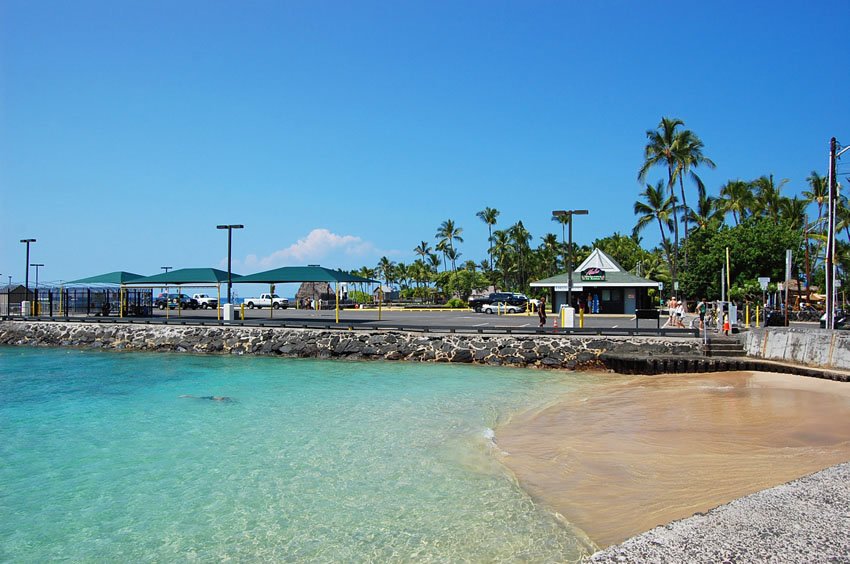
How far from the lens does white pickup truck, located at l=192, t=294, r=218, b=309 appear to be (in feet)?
196

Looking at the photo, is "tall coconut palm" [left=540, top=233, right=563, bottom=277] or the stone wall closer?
the stone wall

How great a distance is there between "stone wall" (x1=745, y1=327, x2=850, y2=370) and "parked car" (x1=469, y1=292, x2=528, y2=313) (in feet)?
94.3

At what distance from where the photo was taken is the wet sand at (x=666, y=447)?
23.5 ft

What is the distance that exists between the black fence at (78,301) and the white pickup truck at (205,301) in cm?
1565

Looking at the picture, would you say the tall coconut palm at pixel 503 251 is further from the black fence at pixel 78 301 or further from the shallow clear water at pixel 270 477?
the shallow clear water at pixel 270 477

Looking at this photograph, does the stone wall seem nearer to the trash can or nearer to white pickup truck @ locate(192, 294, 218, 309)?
the trash can

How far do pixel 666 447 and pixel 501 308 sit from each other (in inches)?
→ 1520

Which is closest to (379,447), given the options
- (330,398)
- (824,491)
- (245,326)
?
(330,398)

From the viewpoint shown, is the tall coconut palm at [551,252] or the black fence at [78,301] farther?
the tall coconut palm at [551,252]

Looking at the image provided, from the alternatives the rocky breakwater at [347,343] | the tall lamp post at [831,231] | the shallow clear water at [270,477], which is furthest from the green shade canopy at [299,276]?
the tall lamp post at [831,231]

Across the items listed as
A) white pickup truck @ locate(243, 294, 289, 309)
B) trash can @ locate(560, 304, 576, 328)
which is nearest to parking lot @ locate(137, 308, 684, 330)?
trash can @ locate(560, 304, 576, 328)

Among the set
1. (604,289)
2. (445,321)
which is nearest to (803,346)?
(445,321)

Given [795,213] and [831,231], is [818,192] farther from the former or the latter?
[831,231]

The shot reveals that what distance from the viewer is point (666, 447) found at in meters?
9.77
